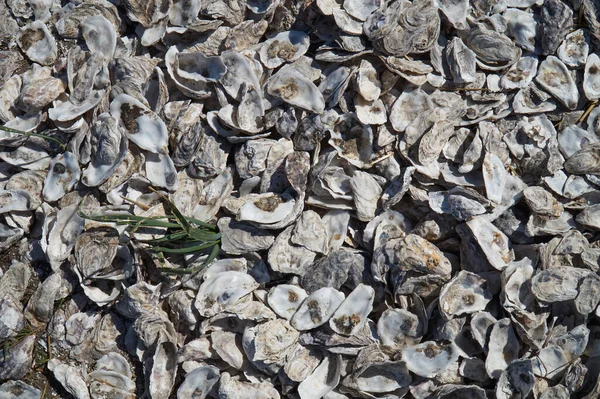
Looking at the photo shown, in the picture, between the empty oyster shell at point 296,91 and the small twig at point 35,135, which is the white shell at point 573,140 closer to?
the empty oyster shell at point 296,91

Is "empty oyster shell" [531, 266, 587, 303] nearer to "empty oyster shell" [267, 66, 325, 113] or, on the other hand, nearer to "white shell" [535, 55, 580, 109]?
"white shell" [535, 55, 580, 109]

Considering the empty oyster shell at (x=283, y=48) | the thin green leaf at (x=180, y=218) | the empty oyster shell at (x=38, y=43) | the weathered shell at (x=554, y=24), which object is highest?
the weathered shell at (x=554, y=24)

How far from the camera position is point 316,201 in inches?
84.6

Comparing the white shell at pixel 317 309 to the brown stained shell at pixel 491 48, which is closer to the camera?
the white shell at pixel 317 309

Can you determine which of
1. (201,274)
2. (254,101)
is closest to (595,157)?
(254,101)

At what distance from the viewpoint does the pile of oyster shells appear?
80.0 inches

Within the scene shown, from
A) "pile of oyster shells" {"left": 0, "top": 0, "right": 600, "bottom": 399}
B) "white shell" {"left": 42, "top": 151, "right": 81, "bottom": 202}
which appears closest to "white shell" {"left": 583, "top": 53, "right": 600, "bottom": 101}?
"pile of oyster shells" {"left": 0, "top": 0, "right": 600, "bottom": 399}

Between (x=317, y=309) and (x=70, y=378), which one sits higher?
(x=317, y=309)

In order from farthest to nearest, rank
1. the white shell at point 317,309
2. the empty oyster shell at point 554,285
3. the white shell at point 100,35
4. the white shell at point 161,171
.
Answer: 1. the white shell at point 100,35
2. the white shell at point 161,171
3. the white shell at point 317,309
4. the empty oyster shell at point 554,285

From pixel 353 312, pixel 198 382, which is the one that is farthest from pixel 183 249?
pixel 353 312

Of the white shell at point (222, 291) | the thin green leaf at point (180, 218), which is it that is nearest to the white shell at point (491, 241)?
the white shell at point (222, 291)

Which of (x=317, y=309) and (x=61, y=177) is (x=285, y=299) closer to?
(x=317, y=309)

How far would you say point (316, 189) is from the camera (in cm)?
213

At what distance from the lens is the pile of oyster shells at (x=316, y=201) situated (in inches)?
80.0
